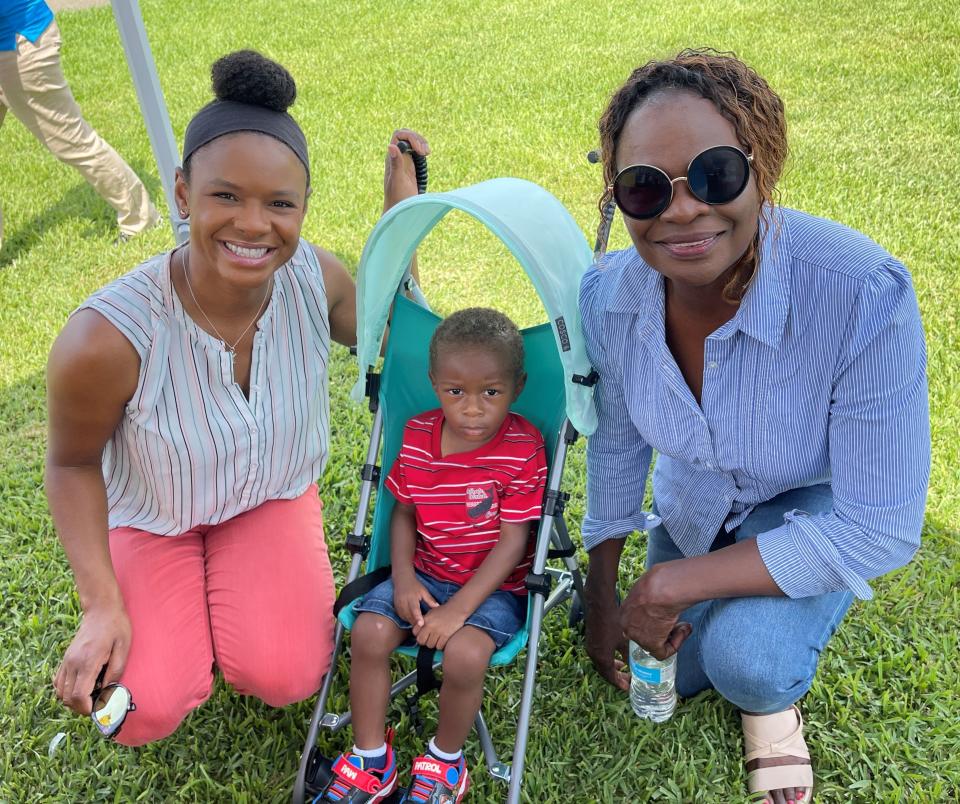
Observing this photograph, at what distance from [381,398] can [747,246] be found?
4.20 ft

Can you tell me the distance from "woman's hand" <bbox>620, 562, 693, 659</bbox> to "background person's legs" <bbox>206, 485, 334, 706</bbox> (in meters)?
0.91

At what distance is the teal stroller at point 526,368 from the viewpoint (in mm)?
2557

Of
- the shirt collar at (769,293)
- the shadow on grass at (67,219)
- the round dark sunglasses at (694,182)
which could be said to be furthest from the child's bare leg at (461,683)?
the shadow on grass at (67,219)

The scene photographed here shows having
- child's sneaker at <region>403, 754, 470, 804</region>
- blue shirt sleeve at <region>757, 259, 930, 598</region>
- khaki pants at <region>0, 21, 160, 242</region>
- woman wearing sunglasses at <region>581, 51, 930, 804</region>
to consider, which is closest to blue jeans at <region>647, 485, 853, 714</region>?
woman wearing sunglasses at <region>581, 51, 930, 804</region>

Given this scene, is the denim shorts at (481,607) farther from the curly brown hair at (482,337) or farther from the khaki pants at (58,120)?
the khaki pants at (58,120)

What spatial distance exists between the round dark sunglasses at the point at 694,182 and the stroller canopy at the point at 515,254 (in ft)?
1.28

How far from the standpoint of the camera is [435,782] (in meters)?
2.58

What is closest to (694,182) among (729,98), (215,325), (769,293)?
(729,98)

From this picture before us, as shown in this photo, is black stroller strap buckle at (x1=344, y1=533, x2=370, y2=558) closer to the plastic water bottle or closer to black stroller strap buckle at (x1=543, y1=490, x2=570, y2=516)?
black stroller strap buckle at (x1=543, y1=490, x2=570, y2=516)

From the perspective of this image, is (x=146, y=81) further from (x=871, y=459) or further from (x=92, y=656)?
(x=871, y=459)

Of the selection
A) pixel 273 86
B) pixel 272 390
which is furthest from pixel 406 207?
pixel 272 390

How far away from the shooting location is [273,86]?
8.24 feet

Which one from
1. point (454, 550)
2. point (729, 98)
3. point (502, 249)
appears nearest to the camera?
point (729, 98)

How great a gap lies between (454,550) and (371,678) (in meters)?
0.44
